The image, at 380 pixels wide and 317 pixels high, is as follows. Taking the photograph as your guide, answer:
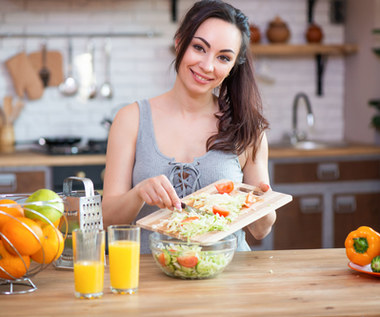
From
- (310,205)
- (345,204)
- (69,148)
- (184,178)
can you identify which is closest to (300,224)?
(310,205)

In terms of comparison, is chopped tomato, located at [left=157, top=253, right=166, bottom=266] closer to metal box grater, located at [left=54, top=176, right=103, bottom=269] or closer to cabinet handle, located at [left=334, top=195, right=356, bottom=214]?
metal box grater, located at [left=54, top=176, right=103, bottom=269]

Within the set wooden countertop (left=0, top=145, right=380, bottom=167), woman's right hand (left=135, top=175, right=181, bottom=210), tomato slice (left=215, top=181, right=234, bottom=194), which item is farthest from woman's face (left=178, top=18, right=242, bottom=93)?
wooden countertop (left=0, top=145, right=380, bottom=167)

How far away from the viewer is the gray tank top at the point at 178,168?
2172mm

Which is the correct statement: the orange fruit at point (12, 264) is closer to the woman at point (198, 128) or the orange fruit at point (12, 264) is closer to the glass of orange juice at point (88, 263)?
the glass of orange juice at point (88, 263)

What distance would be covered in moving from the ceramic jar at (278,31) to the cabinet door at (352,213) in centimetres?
132

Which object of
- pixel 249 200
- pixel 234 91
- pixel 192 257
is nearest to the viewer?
pixel 192 257

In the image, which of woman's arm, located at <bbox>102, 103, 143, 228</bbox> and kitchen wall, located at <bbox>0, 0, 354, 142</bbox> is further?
kitchen wall, located at <bbox>0, 0, 354, 142</bbox>

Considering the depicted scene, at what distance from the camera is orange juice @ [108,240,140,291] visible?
1.41m

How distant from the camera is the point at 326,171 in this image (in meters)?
4.11

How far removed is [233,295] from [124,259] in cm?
28

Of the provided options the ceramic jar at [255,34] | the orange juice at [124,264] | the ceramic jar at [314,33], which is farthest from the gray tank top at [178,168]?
the ceramic jar at [314,33]

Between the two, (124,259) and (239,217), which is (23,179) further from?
(124,259)

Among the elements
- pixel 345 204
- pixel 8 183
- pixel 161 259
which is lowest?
pixel 345 204

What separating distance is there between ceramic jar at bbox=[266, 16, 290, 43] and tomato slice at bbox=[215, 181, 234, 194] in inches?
115
